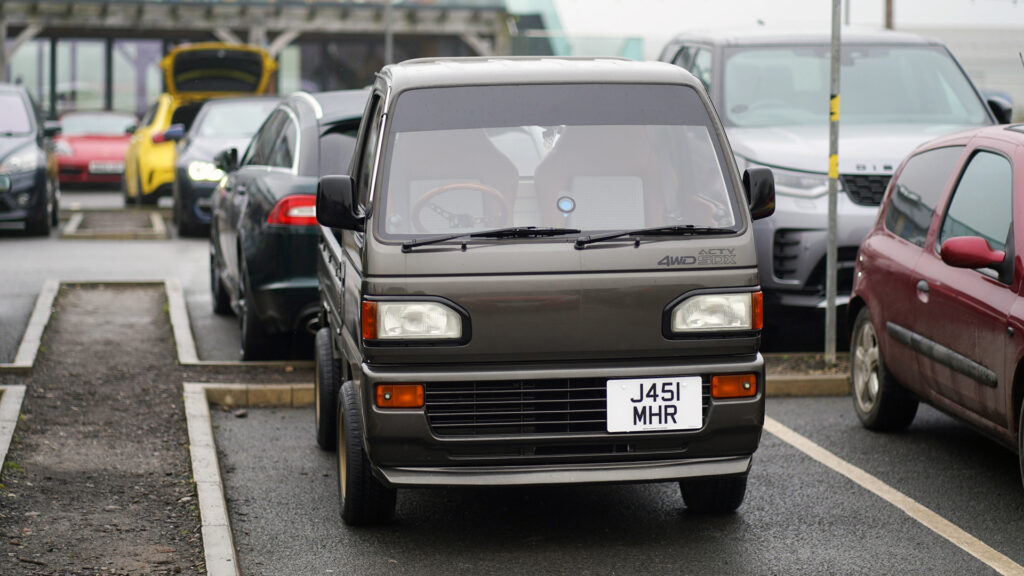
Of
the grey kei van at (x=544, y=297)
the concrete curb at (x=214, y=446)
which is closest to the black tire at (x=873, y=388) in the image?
the grey kei van at (x=544, y=297)

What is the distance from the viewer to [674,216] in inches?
220

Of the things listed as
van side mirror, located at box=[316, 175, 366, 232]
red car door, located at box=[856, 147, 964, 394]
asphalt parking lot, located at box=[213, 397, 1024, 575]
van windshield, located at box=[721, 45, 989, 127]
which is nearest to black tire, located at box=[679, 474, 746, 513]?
asphalt parking lot, located at box=[213, 397, 1024, 575]

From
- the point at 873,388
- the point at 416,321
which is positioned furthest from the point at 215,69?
the point at 416,321

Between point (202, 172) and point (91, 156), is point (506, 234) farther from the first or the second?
point (91, 156)

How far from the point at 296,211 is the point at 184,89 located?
13.0 metres

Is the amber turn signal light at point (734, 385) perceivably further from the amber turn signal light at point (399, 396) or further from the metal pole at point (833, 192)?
the metal pole at point (833, 192)

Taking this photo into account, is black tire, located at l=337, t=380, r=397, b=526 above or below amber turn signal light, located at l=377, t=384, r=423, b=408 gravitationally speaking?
below

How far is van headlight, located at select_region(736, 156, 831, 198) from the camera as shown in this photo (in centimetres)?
987

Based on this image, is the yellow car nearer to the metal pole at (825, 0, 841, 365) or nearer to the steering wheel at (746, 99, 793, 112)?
the steering wheel at (746, 99, 793, 112)

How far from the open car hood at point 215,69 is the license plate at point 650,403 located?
15931 millimetres

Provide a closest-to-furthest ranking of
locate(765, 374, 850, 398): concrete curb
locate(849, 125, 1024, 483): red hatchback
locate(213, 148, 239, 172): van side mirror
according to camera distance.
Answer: locate(849, 125, 1024, 483): red hatchback
locate(765, 374, 850, 398): concrete curb
locate(213, 148, 239, 172): van side mirror

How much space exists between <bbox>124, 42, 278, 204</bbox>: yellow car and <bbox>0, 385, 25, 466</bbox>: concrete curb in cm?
1251

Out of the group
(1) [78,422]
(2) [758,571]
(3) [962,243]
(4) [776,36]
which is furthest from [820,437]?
(4) [776,36]

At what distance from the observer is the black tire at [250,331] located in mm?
8820
